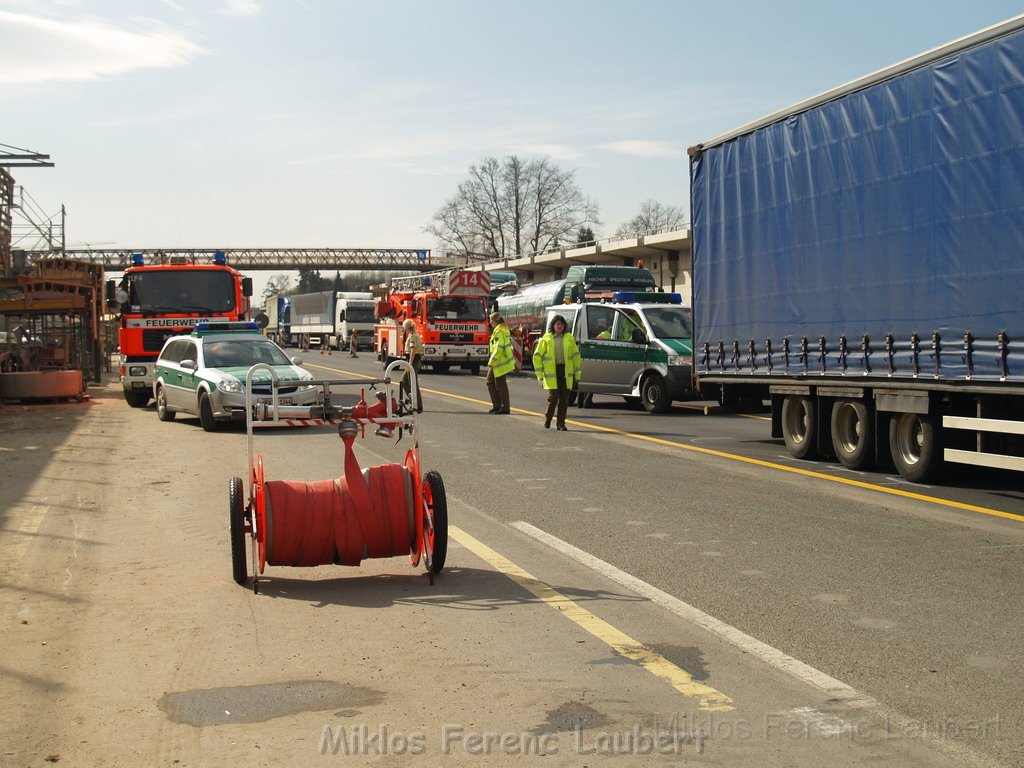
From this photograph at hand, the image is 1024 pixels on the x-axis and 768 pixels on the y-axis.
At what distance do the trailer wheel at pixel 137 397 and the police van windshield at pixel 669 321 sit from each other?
1024 centimetres

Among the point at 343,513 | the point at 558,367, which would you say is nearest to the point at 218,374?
the point at 558,367

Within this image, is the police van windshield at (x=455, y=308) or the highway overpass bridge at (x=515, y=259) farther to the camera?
the highway overpass bridge at (x=515, y=259)

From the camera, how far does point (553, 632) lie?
6.40 meters

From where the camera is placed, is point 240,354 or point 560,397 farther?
point 240,354

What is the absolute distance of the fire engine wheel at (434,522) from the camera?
24.5 feet

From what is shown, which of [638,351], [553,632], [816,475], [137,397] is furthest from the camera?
[137,397]

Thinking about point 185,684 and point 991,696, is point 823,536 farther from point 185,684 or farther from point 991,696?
point 185,684

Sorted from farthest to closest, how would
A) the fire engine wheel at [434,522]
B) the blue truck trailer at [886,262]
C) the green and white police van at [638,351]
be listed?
the green and white police van at [638,351] → the blue truck trailer at [886,262] → the fire engine wheel at [434,522]

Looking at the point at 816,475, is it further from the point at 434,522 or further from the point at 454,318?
the point at 454,318

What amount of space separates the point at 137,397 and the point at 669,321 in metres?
10.8

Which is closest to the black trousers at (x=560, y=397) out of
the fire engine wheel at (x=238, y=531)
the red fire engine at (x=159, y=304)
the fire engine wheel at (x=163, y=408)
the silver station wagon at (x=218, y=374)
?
the silver station wagon at (x=218, y=374)

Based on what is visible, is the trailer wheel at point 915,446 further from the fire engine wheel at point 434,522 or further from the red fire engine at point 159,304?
the red fire engine at point 159,304

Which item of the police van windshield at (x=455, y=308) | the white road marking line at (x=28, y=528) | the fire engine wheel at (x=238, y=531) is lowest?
the white road marking line at (x=28, y=528)

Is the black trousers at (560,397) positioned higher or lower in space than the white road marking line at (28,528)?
higher
